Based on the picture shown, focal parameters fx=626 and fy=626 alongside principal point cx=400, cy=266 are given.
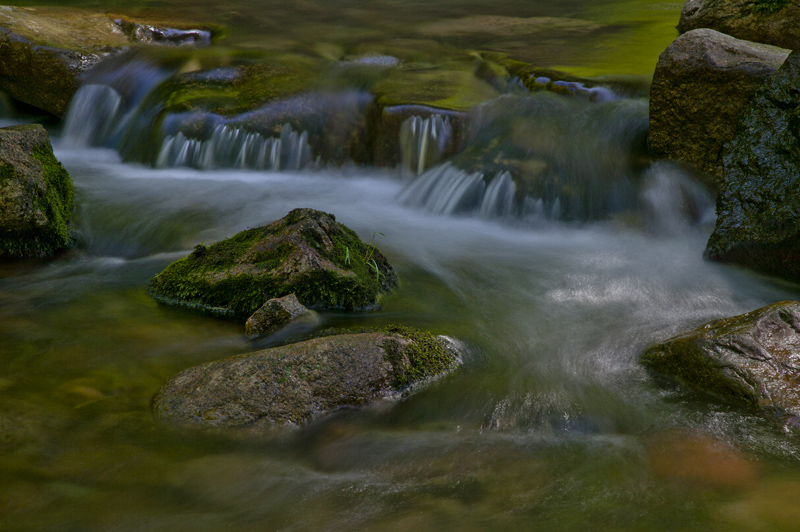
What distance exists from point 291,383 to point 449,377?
953 millimetres

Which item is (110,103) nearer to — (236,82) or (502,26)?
(236,82)

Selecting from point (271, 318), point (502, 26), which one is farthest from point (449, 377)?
point (502, 26)

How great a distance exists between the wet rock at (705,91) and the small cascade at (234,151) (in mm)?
4299

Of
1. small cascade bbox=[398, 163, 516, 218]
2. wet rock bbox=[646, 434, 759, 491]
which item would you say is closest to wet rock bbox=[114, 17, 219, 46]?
small cascade bbox=[398, 163, 516, 218]

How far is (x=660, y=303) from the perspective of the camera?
189 inches

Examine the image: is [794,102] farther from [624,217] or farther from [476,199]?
[476,199]

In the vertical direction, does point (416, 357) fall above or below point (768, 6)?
below

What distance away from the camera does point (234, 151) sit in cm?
799

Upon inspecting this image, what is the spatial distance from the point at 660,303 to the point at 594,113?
10.5ft

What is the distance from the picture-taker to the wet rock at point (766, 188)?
15.9 feet

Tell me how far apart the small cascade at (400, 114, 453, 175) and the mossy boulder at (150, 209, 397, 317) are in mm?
3395

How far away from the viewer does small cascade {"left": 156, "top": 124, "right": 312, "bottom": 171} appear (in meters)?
7.94

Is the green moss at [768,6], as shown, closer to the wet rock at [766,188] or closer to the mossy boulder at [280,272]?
the wet rock at [766,188]

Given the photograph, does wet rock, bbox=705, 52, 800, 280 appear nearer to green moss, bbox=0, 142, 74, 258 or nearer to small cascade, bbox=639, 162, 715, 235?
small cascade, bbox=639, 162, 715, 235
